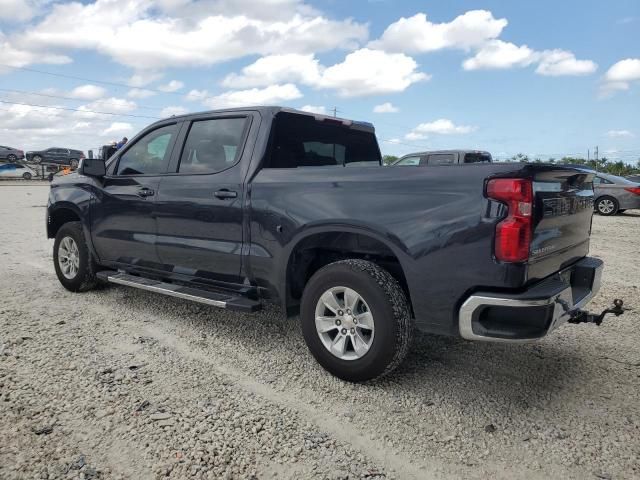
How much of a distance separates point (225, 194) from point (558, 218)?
2.38 meters

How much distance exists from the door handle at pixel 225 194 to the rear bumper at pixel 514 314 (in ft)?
6.40

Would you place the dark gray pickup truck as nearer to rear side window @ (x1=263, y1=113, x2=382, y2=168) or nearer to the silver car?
rear side window @ (x1=263, y1=113, x2=382, y2=168)

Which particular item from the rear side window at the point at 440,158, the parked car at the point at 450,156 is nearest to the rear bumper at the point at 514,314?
the parked car at the point at 450,156

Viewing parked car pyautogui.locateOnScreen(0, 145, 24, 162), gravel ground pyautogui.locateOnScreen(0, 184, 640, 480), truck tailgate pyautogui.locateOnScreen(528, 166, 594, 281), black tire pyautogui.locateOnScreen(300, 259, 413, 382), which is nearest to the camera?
gravel ground pyautogui.locateOnScreen(0, 184, 640, 480)

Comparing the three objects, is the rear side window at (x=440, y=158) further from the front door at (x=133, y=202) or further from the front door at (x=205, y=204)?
the front door at (x=205, y=204)

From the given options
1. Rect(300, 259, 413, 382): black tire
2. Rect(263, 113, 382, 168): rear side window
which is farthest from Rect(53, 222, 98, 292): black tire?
Rect(300, 259, 413, 382): black tire

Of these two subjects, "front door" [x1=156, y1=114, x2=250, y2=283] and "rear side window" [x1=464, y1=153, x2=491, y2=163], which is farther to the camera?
"rear side window" [x1=464, y1=153, x2=491, y2=163]

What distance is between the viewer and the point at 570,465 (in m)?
2.48

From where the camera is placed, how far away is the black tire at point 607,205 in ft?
49.5

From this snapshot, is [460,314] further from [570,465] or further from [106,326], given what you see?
[106,326]

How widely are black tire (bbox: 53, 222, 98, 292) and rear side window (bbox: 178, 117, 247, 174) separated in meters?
1.79

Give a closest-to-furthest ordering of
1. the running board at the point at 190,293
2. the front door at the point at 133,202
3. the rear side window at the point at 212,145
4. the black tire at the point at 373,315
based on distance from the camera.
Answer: the black tire at the point at 373,315 < the running board at the point at 190,293 < the rear side window at the point at 212,145 < the front door at the point at 133,202

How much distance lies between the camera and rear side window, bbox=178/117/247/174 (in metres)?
4.09

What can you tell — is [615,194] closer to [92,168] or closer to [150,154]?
[150,154]
